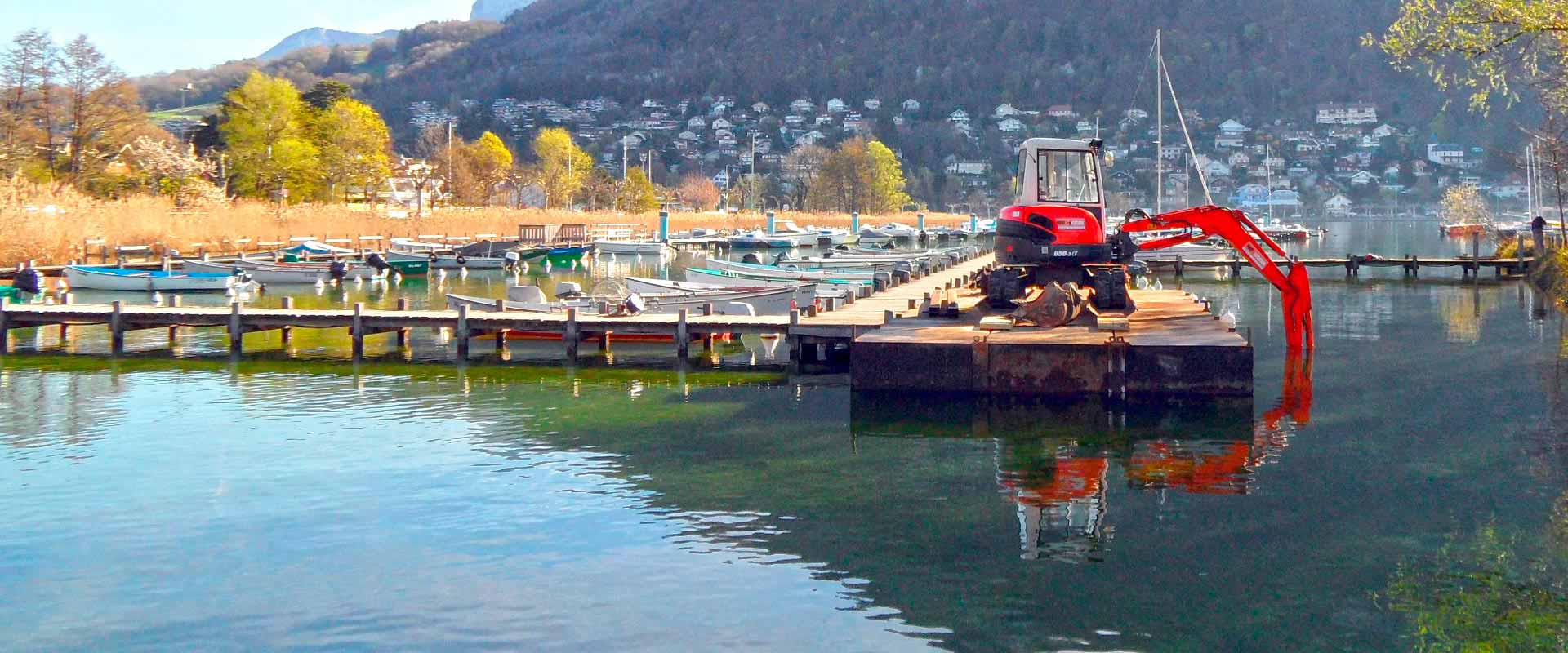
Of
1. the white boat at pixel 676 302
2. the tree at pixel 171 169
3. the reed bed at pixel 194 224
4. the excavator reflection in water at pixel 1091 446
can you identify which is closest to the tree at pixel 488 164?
the reed bed at pixel 194 224

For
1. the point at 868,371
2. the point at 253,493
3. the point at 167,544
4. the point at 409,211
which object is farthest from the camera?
the point at 409,211

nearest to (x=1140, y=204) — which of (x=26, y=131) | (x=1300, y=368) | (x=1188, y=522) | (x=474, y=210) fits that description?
(x=474, y=210)

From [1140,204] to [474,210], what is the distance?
102914mm

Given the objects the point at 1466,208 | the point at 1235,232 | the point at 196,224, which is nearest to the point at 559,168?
the point at 196,224

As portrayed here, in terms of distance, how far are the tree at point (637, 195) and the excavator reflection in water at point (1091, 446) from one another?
98149 millimetres

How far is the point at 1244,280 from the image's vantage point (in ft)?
195

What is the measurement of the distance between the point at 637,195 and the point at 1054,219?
9711 centimetres

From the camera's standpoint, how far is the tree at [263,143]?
276 feet

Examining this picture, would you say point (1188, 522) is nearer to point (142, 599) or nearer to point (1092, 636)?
point (1092, 636)

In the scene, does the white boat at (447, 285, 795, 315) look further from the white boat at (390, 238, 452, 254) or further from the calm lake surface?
the white boat at (390, 238, 452, 254)

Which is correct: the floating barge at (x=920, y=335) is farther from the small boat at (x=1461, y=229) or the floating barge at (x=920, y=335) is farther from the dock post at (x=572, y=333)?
the small boat at (x=1461, y=229)

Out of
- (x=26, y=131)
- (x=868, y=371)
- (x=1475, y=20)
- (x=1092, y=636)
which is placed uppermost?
(x=26, y=131)

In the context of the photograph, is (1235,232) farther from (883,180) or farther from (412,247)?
(883,180)

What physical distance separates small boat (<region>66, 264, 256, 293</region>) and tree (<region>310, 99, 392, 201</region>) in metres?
43.4
